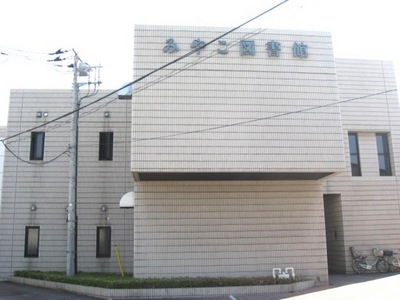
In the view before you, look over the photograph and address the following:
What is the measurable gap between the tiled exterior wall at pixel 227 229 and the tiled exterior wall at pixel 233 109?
1518mm

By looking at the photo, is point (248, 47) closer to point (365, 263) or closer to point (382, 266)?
point (365, 263)

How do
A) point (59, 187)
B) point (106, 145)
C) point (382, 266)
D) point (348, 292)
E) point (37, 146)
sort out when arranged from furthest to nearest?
point (37, 146) → point (106, 145) → point (59, 187) → point (382, 266) → point (348, 292)

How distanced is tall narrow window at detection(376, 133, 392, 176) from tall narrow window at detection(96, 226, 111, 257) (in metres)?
11.6

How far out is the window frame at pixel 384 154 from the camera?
1744cm

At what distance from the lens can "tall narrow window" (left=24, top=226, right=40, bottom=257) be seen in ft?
55.2

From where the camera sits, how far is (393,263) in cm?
1611

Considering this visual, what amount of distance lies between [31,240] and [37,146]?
12.9 feet

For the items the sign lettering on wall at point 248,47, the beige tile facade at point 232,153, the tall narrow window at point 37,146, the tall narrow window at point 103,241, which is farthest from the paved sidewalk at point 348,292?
the tall narrow window at point 37,146

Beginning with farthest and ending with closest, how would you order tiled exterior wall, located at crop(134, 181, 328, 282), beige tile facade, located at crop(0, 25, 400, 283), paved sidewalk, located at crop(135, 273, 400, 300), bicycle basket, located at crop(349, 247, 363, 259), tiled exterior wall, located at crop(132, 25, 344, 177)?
bicycle basket, located at crop(349, 247, 363, 259), tiled exterior wall, located at crop(134, 181, 328, 282), beige tile facade, located at crop(0, 25, 400, 283), tiled exterior wall, located at crop(132, 25, 344, 177), paved sidewalk, located at crop(135, 273, 400, 300)

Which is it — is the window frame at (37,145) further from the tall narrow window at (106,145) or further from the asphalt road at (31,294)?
the asphalt road at (31,294)

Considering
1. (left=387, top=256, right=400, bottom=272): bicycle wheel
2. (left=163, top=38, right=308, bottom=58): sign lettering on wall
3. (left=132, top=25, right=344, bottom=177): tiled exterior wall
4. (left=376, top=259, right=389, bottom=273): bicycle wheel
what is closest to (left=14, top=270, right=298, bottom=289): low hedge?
(left=132, top=25, right=344, bottom=177): tiled exterior wall

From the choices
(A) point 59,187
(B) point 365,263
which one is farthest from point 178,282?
(B) point 365,263

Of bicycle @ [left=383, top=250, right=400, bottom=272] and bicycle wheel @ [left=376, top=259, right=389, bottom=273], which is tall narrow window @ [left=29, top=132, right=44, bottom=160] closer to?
bicycle wheel @ [left=376, top=259, right=389, bottom=273]

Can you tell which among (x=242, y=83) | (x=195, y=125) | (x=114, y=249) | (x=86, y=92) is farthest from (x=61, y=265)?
(x=242, y=83)
